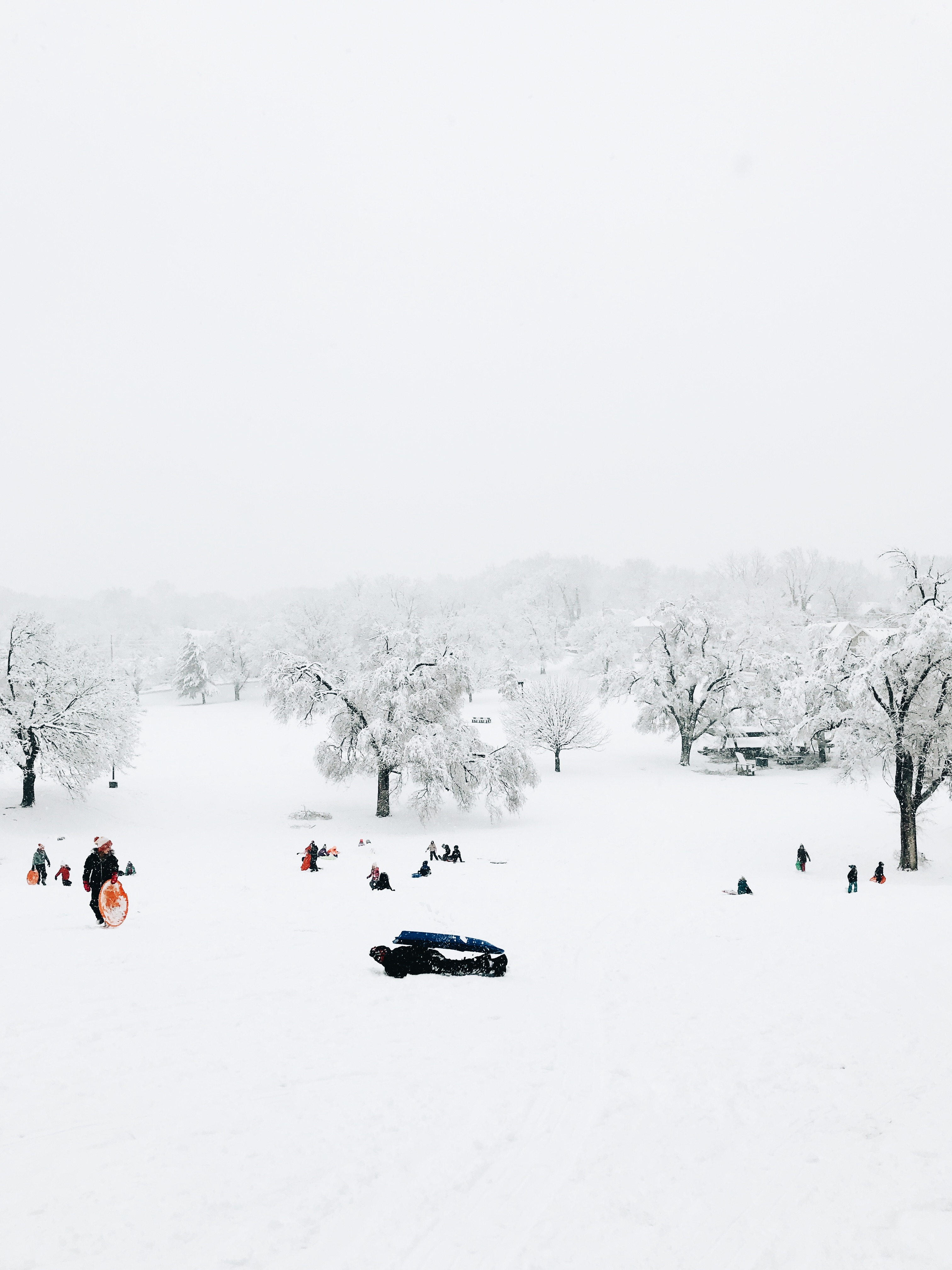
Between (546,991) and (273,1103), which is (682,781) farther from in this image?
(273,1103)

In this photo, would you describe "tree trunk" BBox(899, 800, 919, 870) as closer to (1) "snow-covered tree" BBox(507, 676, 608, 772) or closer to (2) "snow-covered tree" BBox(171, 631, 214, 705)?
(1) "snow-covered tree" BBox(507, 676, 608, 772)

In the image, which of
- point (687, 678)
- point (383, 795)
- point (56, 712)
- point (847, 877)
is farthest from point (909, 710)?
point (56, 712)

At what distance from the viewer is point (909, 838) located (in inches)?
992

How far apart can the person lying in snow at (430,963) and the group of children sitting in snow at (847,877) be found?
1050cm

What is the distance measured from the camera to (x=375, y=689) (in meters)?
33.6

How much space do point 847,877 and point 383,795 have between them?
772 inches

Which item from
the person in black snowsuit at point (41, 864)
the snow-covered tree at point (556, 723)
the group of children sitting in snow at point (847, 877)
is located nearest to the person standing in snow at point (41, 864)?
the person in black snowsuit at point (41, 864)

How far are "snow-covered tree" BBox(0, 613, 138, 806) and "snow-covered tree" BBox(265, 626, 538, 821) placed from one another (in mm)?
6989

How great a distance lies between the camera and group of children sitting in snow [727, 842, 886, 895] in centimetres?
2022

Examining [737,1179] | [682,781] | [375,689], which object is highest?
[375,689]

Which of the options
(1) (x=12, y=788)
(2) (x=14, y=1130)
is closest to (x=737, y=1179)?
(2) (x=14, y=1130)

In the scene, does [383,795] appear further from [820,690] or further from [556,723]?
[820,690]

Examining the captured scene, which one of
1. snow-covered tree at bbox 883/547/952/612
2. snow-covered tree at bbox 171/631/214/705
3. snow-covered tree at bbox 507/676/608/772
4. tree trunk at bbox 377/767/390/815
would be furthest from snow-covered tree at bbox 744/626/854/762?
snow-covered tree at bbox 171/631/214/705

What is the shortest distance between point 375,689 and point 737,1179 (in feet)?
91.4
